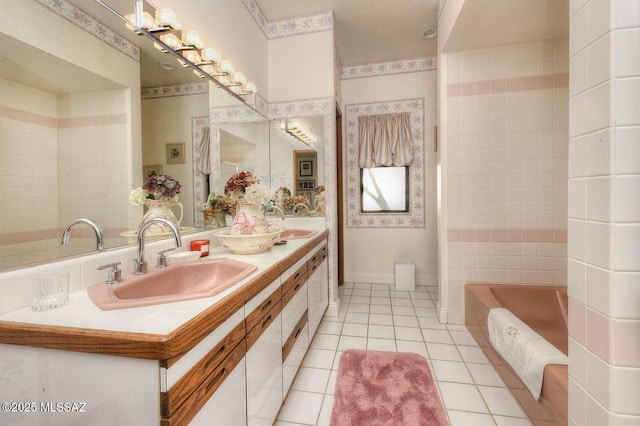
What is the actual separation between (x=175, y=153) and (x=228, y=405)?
1250mm

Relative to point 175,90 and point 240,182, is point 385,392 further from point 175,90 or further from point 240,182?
point 175,90

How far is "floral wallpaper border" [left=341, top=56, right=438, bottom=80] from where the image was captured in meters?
3.52

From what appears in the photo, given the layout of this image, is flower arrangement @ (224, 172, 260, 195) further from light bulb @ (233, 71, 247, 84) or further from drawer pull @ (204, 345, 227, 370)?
drawer pull @ (204, 345, 227, 370)

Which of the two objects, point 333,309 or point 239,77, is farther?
point 333,309

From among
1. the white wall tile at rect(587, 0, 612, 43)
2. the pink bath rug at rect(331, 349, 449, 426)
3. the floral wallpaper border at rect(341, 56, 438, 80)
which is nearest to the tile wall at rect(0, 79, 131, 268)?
the pink bath rug at rect(331, 349, 449, 426)

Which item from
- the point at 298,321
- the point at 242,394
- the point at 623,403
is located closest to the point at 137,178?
the point at 242,394

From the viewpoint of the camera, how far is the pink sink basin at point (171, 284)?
0.83 metres

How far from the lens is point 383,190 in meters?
3.78

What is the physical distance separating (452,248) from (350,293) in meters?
1.40

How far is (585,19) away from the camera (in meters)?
0.73

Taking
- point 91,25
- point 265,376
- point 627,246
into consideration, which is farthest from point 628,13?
point 91,25

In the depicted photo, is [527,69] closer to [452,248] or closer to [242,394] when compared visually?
[452,248]

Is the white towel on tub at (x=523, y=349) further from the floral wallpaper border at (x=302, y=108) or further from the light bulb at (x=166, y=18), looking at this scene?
the light bulb at (x=166, y=18)

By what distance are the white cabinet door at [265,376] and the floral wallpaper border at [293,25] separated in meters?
2.74
